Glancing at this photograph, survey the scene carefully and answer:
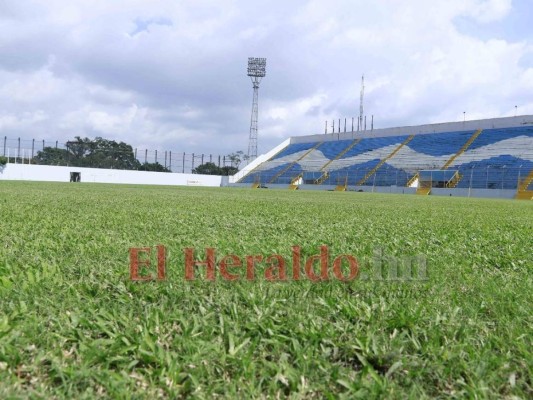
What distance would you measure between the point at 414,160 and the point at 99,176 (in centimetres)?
2978

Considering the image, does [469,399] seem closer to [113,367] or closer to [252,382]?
[252,382]

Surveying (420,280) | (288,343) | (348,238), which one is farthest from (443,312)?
(348,238)

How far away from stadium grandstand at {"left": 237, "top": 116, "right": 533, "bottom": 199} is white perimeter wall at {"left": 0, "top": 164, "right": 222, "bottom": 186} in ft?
18.0

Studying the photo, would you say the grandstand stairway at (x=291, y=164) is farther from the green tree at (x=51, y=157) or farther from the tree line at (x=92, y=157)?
the green tree at (x=51, y=157)

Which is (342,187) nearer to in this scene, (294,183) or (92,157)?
(294,183)

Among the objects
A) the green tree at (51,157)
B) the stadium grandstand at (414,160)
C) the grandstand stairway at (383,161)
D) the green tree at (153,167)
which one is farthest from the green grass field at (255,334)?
the green tree at (153,167)

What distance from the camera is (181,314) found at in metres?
1.64

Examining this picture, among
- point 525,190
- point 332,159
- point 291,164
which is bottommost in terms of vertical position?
point 525,190

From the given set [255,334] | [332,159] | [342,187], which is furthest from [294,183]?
[255,334]

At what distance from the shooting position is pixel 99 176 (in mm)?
43812

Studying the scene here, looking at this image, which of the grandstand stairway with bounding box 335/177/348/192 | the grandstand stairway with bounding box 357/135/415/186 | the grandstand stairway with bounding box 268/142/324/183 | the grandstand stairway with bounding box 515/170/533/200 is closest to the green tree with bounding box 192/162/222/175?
the grandstand stairway with bounding box 268/142/324/183

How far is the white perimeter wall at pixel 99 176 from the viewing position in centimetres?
3862

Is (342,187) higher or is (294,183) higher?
(294,183)

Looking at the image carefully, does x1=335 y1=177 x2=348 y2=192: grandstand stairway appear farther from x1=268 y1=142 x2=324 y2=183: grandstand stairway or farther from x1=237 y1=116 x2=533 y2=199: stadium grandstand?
x1=268 y1=142 x2=324 y2=183: grandstand stairway
